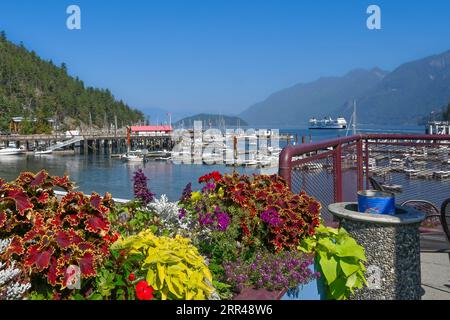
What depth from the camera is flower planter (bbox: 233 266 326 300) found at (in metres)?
2.86

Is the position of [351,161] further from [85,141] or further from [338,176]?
[85,141]

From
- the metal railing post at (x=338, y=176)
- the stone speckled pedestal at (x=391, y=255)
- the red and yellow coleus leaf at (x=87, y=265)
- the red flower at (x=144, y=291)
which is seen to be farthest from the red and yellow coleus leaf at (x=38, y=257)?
the metal railing post at (x=338, y=176)

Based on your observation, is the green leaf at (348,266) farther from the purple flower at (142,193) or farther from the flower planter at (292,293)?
the purple flower at (142,193)

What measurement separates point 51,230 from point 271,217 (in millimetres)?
1745

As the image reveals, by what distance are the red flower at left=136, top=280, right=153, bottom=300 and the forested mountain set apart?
111295 mm

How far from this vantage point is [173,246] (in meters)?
2.76

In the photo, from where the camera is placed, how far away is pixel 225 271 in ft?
10.4

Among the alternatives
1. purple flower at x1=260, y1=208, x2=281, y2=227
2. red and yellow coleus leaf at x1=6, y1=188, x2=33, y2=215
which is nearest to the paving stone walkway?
purple flower at x1=260, y1=208, x2=281, y2=227

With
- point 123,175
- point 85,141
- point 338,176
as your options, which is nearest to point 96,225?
point 338,176

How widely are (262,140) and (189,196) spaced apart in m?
125

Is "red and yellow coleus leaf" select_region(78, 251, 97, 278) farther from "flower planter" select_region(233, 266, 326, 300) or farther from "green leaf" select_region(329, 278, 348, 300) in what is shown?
"green leaf" select_region(329, 278, 348, 300)

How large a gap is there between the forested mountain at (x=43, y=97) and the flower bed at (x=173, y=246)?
11034 cm
